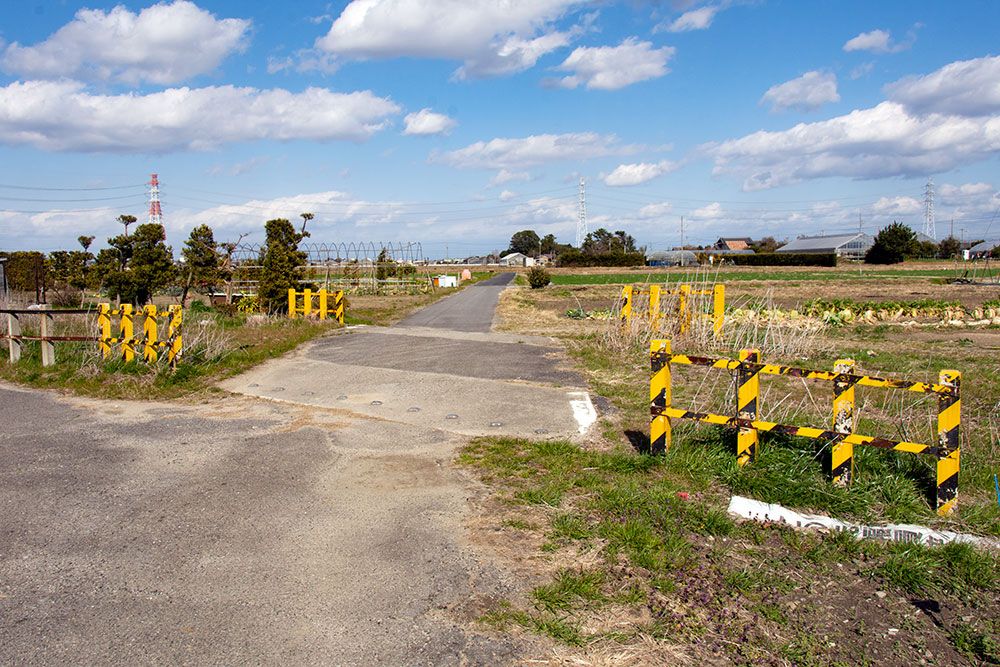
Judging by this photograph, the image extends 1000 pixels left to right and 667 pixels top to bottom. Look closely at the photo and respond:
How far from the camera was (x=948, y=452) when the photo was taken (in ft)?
17.8

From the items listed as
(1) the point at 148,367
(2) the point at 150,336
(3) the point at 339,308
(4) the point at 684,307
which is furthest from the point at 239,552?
(3) the point at 339,308

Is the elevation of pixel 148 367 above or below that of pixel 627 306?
below

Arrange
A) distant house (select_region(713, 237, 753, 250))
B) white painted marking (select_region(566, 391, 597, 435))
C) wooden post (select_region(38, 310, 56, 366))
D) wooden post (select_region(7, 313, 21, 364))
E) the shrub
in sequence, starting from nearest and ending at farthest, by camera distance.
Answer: white painted marking (select_region(566, 391, 597, 435)) → wooden post (select_region(38, 310, 56, 366)) → wooden post (select_region(7, 313, 21, 364)) → the shrub → distant house (select_region(713, 237, 753, 250))

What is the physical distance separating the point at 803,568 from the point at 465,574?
2.09 metres

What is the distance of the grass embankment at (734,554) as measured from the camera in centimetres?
373

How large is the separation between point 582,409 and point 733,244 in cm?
14701

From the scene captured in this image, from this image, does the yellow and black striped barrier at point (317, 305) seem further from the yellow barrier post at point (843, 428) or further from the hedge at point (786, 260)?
the hedge at point (786, 260)

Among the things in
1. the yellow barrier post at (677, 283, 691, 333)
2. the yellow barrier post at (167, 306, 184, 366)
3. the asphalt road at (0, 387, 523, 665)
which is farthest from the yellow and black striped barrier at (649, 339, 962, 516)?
the yellow barrier post at (677, 283, 691, 333)

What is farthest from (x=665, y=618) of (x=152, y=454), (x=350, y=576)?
(x=152, y=454)

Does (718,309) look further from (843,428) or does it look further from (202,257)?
(202,257)

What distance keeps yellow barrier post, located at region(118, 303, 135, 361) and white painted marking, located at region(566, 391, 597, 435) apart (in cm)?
659

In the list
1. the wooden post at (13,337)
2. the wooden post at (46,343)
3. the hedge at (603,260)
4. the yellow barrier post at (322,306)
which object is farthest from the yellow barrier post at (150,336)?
the hedge at (603,260)

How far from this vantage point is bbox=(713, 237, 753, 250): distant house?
5684 inches

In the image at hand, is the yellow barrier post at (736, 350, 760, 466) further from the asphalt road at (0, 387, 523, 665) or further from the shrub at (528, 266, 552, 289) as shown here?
the shrub at (528, 266, 552, 289)
